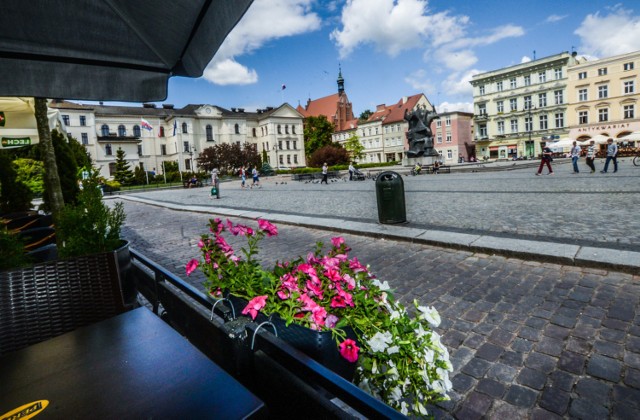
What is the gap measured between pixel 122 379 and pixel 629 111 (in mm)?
69972

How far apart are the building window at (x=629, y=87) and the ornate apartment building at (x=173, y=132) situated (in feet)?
179

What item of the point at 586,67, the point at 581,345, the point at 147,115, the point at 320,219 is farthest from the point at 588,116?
the point at 147,115

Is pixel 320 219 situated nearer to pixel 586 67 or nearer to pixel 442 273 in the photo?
pixel 442 273

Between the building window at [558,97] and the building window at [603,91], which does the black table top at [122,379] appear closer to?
the building window at [603,91]

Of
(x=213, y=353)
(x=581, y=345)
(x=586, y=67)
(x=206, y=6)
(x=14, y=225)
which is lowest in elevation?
(x=581, y=345)

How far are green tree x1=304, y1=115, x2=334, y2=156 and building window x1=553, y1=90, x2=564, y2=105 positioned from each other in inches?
1695

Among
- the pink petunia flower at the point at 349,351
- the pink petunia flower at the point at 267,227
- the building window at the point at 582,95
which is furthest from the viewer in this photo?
the building window at the point at 582,95

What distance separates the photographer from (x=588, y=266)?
4324 millimetres

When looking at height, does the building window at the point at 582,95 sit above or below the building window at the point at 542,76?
below

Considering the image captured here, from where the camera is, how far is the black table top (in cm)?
105

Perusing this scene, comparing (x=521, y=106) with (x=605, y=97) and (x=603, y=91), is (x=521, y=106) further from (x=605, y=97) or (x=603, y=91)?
(x=605, y=97)

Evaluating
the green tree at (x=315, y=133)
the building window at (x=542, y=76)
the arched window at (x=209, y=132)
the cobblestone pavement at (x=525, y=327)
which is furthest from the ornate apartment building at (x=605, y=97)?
the arched window at (x=209, y=132)

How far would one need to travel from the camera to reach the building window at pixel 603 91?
172 feet

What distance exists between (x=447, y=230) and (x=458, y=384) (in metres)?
4.62
